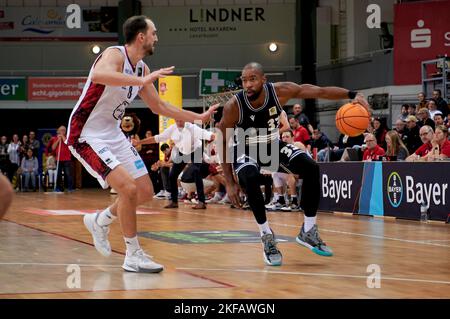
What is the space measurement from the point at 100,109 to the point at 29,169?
77.7 ft

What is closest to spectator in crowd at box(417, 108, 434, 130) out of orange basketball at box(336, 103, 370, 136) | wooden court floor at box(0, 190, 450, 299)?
wooden court floor at box(0, 190, 450, 299)

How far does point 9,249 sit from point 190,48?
87.2 feet

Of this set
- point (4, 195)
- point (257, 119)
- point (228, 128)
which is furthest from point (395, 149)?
point (4, 195)

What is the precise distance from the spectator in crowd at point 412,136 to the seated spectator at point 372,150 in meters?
1.43

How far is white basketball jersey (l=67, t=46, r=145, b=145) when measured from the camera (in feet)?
22.6

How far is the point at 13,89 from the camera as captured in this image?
1240 inches

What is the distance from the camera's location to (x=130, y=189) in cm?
666

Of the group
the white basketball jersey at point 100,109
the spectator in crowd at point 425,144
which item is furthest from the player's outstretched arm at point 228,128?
the spectator in crowd at point 425,144

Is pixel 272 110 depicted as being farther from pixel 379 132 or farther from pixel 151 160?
pixel 151 160

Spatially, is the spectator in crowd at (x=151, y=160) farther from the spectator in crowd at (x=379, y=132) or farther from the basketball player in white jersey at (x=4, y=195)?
the basketball player in white jersey at (x=4, y=195)

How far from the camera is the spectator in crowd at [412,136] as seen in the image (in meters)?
16.8

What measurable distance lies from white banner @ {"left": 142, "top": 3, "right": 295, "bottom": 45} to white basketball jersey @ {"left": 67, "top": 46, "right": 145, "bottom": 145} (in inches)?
1088

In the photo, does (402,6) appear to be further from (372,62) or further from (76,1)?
(76,1)

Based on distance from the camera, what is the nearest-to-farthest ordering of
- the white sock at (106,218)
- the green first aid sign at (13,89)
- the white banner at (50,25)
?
the white sock at (106,218) < the green first aid sign at (13,89) < the white banner at (50,25)
